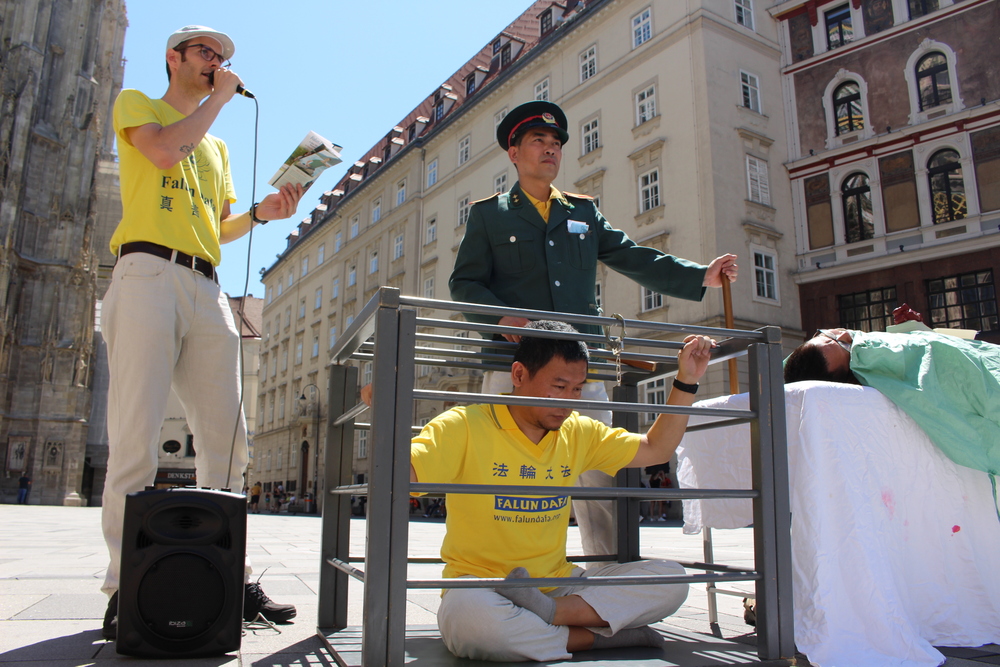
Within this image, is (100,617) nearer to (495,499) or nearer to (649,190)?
(495,499)

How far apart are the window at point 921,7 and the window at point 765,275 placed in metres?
7.91

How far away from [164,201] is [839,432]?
2.77 m

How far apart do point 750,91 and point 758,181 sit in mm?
3097

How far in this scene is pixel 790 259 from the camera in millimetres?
23219

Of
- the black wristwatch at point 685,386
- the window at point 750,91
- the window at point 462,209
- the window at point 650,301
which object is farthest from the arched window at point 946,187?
the black wristwatch at point 685,386

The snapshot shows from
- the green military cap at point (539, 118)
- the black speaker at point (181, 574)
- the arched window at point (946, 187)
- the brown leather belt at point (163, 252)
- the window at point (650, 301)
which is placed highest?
the arched window at point (946, 187)

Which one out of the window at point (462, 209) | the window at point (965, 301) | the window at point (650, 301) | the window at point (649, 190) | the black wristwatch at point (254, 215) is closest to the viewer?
the black wristwatch at point (254, 215)

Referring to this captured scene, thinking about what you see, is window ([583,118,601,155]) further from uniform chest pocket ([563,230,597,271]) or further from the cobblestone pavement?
uniform chest pocket ([563,230,597,271])

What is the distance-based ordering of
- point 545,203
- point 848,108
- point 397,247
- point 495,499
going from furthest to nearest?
point 397,247
point 848,108
point 545,203
point 495,499

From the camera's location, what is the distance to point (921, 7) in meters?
21.8

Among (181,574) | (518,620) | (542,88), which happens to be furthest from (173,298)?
(542,88)

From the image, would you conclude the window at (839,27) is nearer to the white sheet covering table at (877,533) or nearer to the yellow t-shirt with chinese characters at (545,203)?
the yellow t-shirt with chinese characters at (545,203)

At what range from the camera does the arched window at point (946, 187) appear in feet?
65.7

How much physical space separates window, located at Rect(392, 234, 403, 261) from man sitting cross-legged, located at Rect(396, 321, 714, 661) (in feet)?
→ 119
